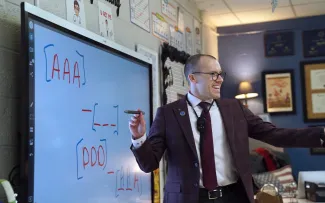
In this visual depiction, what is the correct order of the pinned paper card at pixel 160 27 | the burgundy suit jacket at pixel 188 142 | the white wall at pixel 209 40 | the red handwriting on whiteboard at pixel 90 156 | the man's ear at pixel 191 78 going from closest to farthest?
1. the burgundy suit jacket at pixel 188 142
2. the red handwriting on whiteboard at pixel 90 156
3. the man's ear at pixel 191 78
4. the pinned paper card at pixel 160 27
5. the white wall at pixel 209 40

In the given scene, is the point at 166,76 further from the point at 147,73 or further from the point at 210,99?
the point at 210,99

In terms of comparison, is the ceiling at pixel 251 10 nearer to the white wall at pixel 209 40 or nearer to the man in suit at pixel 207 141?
the white wall at pixel 209 40

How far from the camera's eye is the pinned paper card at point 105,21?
2449 mm

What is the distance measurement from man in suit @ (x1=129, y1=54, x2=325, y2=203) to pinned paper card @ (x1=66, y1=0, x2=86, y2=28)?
0.69 m

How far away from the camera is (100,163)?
2.11 m

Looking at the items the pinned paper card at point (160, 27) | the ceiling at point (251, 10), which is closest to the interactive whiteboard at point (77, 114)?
the pinned paper card at point (160, 27)

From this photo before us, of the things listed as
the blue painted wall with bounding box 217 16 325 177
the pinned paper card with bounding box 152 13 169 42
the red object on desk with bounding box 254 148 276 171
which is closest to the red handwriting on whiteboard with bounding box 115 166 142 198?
the pinned paper card with bounding box 152 13 169 42

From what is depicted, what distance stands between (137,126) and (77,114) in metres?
0.37

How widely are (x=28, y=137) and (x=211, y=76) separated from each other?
91cm

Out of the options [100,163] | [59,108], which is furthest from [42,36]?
[100,163]

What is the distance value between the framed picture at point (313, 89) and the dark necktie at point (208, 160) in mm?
3609

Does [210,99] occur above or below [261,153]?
above

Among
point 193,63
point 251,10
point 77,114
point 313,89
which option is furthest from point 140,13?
point 313,89

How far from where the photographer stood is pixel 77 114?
6.24ft
